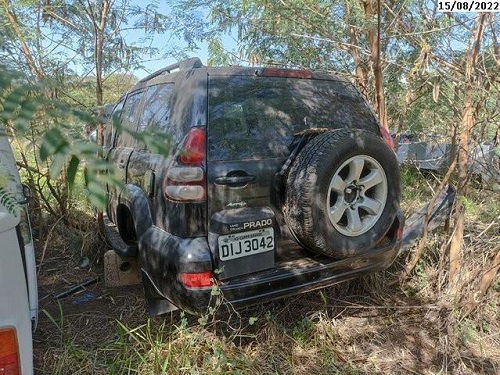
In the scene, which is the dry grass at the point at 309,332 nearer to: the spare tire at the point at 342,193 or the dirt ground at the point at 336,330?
the dirt ground at the point at 336,330

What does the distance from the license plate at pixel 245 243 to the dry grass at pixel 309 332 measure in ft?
1.05

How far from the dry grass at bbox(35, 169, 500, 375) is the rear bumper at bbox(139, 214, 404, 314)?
12 cm

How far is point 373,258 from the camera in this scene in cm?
276

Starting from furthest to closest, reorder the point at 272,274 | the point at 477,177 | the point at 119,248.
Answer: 1. the point at 477,177
2. the point at 119,248
3. the point at 272,274

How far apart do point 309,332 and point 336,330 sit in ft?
0.74

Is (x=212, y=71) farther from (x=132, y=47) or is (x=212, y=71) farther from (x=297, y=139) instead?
(x=132, y=47)

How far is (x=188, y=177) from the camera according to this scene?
87.8 inches

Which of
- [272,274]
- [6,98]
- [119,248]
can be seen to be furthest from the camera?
[119,248]

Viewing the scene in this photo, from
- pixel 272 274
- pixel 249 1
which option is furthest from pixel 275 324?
pixel 249 1

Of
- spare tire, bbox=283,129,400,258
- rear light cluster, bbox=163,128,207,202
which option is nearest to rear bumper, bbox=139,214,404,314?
spare tire, bbox=283,129,400,258

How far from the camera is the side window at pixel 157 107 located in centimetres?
261

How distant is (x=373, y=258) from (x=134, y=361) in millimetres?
1693

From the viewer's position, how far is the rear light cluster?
2.23 m
